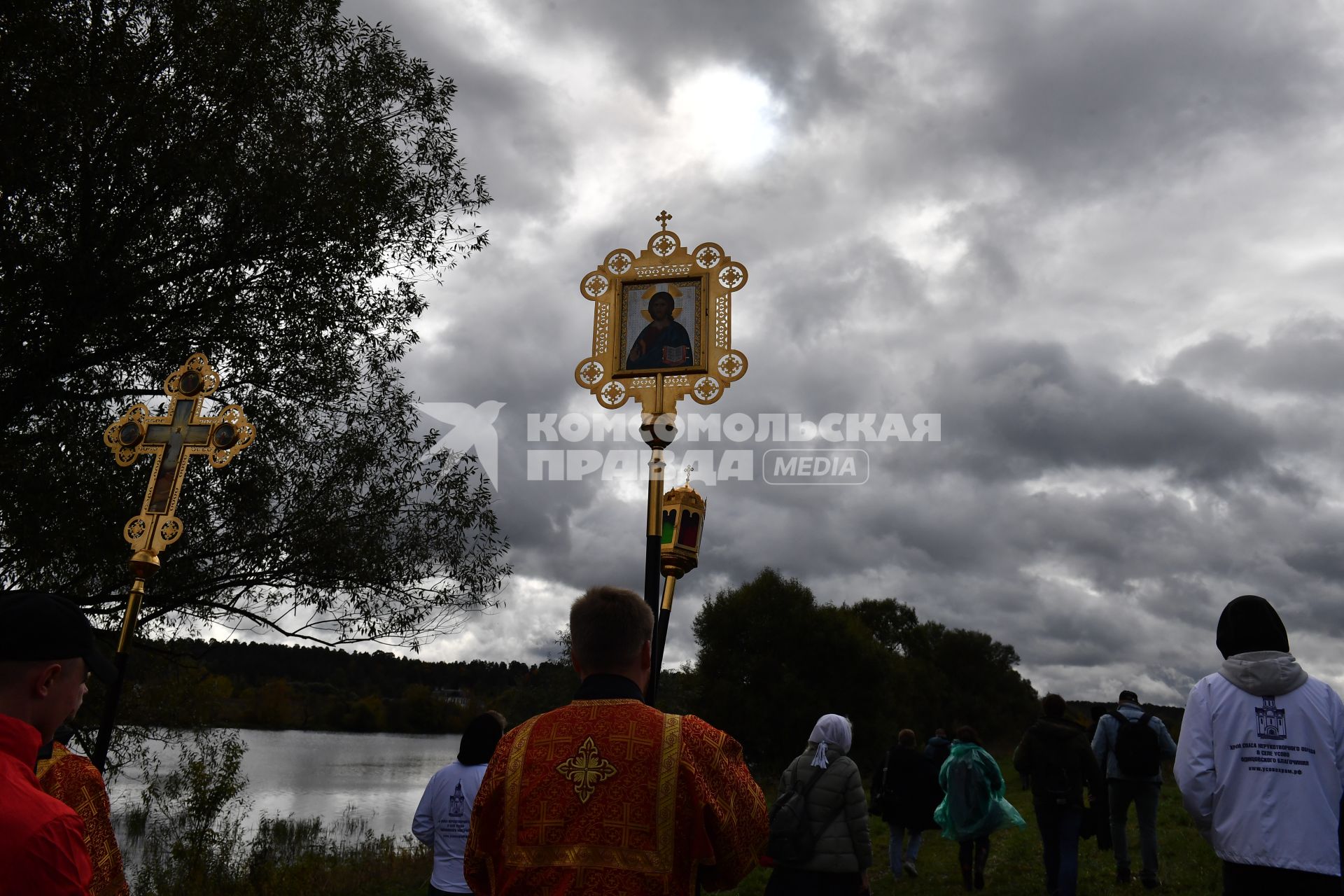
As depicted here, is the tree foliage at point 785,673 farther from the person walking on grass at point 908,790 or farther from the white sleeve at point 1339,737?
the white sleeve at point 1339,737

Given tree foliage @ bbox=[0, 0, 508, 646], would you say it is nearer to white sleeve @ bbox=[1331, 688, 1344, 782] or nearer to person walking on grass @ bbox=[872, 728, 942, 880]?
person walking on grass @ bbox=[872, 728, 942, 880]

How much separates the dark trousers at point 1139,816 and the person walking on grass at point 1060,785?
11.3 inches

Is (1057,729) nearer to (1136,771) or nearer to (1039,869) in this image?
(1136,771)

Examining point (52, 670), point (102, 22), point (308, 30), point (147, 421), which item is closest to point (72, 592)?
point (147, 421)

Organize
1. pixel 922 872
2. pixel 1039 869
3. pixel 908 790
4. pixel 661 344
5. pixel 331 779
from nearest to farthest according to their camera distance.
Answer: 1. pixel 661 344
2. pixel 908 790
3. pixel 1039 869
4. pixel 922 872
5. pixel 331 779

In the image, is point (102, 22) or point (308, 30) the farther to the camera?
point (308, 30)

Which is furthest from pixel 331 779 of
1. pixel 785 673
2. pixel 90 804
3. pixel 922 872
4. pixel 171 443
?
pixel 90 804

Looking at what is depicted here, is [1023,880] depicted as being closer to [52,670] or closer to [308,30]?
[52,670]

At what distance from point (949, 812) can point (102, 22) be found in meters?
12.3

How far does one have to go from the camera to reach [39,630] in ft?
8.92

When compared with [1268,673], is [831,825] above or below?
below

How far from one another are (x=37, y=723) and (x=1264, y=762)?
515 centimetres

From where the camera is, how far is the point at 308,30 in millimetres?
12242

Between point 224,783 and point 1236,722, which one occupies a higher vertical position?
point 1236,722
